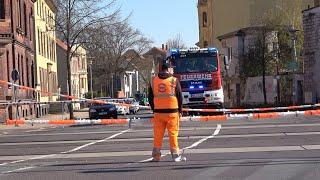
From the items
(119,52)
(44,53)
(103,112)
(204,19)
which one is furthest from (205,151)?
(204,19)

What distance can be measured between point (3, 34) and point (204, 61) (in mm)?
15904

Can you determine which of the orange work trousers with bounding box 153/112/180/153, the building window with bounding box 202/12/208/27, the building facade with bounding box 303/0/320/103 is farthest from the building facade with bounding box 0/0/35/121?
the building window with bounding box 202/12/208/27

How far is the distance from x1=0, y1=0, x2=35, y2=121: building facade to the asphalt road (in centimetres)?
2118

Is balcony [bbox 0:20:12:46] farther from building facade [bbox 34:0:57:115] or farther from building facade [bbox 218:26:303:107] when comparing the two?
building facade [bbox 218:26:303:107]

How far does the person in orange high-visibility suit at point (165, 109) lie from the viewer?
11.9 m

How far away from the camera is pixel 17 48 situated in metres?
43.5

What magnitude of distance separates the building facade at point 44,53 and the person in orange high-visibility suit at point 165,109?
39238 mm

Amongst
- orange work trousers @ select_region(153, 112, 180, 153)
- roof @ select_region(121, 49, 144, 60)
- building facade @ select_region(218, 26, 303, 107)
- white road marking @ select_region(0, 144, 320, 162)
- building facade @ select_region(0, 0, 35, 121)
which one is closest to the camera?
→ orange work trousers @ select_region(153, 112, 180, 153)

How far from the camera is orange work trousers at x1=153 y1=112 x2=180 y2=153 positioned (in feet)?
38.8

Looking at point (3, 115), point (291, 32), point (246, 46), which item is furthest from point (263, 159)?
point (246, 46)

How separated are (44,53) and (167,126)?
51.6m

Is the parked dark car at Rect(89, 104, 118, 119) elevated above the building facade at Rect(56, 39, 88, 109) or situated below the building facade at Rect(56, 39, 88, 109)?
below

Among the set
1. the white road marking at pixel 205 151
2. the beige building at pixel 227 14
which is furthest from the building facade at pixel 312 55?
the white road marking at pixel 205 151

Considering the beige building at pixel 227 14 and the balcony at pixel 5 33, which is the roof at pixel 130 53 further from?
the balcony at pixel 5 33
